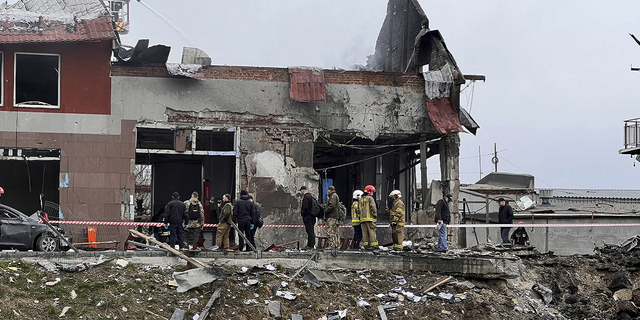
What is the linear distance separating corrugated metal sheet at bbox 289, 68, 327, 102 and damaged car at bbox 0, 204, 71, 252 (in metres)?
8.04

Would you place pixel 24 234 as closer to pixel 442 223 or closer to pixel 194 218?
pixel 194 218

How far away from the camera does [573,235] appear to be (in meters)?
25.9

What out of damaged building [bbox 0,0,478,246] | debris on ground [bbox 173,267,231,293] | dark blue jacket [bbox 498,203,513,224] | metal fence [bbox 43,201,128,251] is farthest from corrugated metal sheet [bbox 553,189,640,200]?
debris on ground [bbox 173,267,231,293]

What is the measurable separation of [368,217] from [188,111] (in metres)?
7.36

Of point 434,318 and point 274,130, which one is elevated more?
point 274,130

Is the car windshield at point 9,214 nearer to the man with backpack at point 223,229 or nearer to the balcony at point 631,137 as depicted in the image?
the man with backpack at point 223,229

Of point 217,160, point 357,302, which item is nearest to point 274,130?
point 217,160

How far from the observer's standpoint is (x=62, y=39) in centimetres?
1856

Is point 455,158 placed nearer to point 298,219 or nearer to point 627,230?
point 298,219

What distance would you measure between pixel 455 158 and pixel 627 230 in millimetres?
10183

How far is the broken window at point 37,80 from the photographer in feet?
62.5

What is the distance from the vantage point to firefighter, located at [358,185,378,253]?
1503cm

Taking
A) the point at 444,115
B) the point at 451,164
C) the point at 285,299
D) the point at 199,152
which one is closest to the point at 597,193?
the point at 451,164

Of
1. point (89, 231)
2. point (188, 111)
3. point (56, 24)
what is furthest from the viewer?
point (188, 111)
